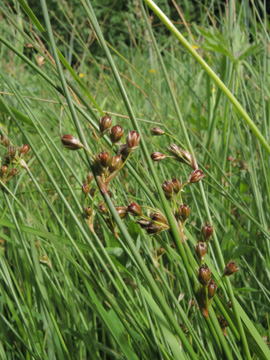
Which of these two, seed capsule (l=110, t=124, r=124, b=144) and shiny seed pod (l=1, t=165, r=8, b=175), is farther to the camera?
shiny seed pod (l=1, t=165, r=8, b=175)

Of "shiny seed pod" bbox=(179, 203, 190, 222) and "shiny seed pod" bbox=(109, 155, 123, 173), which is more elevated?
"shiny seed pod" bbox=(109, 155, 123, 173)

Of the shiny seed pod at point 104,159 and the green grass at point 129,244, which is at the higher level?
the shiny seed pod at point 104,159

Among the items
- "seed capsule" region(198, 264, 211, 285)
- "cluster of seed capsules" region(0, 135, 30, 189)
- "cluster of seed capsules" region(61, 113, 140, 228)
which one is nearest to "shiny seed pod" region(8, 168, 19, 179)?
"cluster of seed capsules" region(0, 135, 30, 189)

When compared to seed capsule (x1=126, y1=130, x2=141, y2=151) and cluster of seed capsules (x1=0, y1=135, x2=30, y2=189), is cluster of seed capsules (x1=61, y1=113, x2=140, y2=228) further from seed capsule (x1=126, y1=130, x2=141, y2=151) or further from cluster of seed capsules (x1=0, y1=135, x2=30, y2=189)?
cluster of seed capsules (x1=0, y1=135, x2=30, y2=189)

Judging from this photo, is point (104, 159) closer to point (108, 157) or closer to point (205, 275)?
point (108, 157)

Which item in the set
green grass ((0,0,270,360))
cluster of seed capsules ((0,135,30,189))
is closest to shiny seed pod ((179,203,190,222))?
green grass ((0,0,270,360))

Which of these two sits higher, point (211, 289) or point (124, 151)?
point (124, 151)

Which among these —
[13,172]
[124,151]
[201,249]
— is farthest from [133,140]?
[13,172]

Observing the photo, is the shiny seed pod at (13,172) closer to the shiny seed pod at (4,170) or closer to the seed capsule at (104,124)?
the shiny seed pod at (4,170)

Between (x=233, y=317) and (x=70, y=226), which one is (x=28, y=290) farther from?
(x=233, y=317)

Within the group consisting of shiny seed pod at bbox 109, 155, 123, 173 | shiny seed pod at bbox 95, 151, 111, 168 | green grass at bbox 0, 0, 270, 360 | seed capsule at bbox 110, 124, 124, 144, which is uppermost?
seed capsule at bbox 110, 124, 124, 144

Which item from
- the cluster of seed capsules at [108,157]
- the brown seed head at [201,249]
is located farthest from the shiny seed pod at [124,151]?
the brown seed head at [201,249]

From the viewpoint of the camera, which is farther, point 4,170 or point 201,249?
point 4,170

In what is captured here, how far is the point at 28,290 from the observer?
698 millimetres
